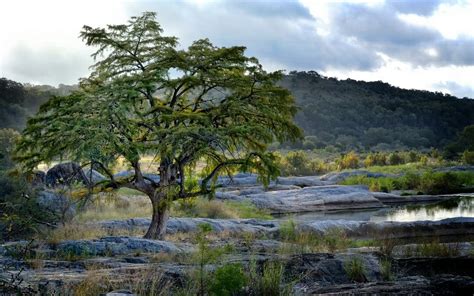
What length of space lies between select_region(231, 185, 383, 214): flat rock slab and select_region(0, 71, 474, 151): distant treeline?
183ft

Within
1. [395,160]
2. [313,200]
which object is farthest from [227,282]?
[395,160]

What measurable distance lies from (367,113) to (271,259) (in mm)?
117476

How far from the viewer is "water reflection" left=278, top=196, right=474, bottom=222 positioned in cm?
3184

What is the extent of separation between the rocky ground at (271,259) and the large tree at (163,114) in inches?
105

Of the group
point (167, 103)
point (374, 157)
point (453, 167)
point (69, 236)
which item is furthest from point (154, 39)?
point (374, 157)

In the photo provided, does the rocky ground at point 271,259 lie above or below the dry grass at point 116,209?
below

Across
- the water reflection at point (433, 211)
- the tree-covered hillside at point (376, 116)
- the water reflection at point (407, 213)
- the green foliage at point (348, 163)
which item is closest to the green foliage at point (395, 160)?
the green foliage at point (348, 163)

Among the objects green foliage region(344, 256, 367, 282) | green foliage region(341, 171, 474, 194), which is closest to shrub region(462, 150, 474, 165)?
green foliage region(341, 171, 474, 194)

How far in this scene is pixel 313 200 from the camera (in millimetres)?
38094

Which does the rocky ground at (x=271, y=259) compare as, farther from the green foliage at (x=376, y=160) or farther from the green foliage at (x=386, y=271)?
the green foliage at (x=376, y=160)

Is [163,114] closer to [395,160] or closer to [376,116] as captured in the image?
[395,160]

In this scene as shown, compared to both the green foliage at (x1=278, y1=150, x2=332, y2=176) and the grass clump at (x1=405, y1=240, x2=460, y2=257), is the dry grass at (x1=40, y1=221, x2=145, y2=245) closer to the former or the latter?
the grass clump at (x1=405, y1=240, x2=460, y2=257)

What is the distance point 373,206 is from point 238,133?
914 inches

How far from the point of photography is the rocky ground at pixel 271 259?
978 cm
